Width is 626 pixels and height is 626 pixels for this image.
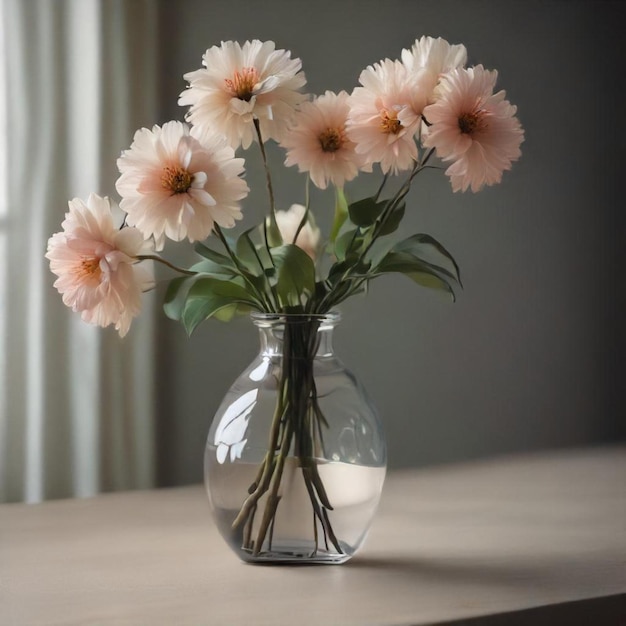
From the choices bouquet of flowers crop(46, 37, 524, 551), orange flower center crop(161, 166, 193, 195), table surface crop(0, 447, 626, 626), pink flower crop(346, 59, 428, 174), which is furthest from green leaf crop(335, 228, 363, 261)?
table surface crop(0, 447, 626, 626)

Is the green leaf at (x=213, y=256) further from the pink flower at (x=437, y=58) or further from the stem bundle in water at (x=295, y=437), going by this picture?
the pink flower at (x=437, y=58)

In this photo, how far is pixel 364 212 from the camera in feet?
3.20

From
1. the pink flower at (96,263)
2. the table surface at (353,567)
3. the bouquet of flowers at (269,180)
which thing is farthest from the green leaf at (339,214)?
the table surface at (353,567)

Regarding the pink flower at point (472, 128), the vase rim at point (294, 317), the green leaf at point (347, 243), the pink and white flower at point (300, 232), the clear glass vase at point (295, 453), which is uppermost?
the pink flower at point (472, 128)

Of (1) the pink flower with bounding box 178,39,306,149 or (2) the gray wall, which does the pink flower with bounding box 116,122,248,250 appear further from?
(2) the gray wall

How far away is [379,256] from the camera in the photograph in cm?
100

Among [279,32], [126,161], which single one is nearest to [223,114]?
[126,161]

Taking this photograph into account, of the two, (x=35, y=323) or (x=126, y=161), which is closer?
(x=126, y=161)

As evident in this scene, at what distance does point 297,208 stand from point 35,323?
1.84 feet

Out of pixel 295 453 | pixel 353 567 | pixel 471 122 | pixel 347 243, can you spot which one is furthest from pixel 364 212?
pixel 353 567

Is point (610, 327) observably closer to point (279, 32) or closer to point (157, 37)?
point (279, 32)

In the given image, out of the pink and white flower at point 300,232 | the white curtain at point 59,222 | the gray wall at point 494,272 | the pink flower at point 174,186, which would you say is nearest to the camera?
the pink flower at point 174,186

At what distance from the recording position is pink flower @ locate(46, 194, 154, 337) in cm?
88

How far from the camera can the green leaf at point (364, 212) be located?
3.19 ft
